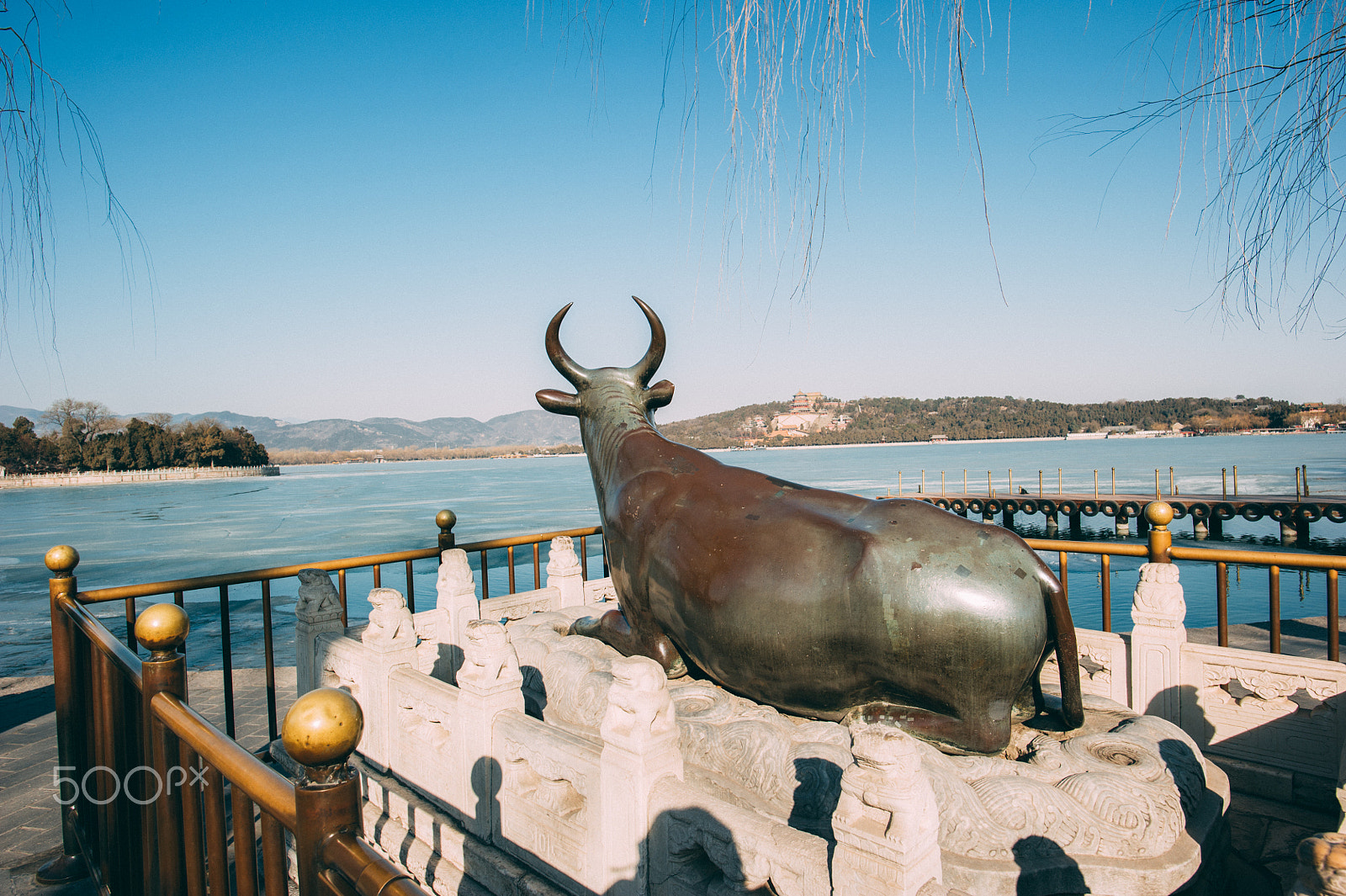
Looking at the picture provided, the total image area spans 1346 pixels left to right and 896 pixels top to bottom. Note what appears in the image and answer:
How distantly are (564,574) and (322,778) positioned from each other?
5.30m

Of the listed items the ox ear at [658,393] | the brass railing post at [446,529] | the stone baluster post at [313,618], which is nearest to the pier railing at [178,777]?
the stone baluster post at [313,618]

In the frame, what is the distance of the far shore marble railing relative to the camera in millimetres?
2383

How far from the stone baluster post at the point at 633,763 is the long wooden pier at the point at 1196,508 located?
66.6 ft

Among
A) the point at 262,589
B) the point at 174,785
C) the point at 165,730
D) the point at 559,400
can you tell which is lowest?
the point at 262,589

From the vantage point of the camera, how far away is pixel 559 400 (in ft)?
17.0

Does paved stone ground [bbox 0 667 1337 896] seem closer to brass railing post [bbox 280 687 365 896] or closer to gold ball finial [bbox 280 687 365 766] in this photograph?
brass railing post [bbox 280 687 365 896]

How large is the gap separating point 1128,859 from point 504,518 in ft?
101

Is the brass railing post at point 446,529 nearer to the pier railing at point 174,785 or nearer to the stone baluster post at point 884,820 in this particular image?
the pier railing at point 174,785

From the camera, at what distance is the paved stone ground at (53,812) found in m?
3.13

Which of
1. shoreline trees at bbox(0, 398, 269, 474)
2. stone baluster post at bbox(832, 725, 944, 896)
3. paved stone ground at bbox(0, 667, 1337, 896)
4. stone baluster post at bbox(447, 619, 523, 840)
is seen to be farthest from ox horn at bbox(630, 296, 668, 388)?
shoreline trees at bbox(0, 398, 269, 474)

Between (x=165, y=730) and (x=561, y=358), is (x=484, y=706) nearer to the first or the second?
(x=165, y=730)

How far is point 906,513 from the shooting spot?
3352 millimetres

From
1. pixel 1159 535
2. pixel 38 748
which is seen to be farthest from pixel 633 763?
pixel 38 748

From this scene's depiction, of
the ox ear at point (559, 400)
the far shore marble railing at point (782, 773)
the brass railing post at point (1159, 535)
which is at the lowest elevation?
the far shore marble railing at point (782, 773)
